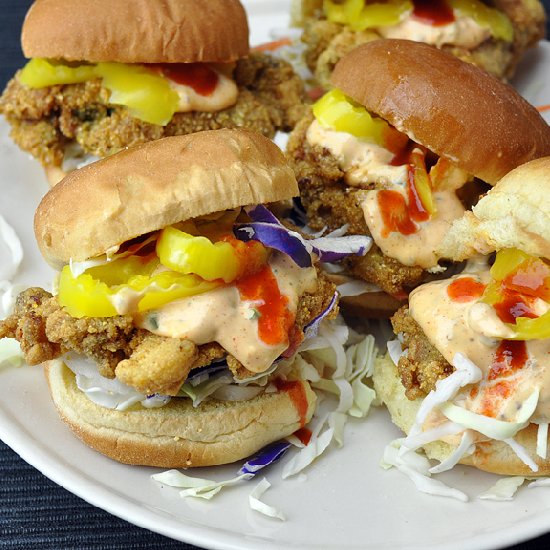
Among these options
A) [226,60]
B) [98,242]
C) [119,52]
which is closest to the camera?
[98,242]

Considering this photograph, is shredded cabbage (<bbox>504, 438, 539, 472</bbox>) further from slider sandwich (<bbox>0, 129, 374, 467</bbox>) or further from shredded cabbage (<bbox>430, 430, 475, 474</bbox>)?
slider sandwich (<bbox>0, 129, 374, 467</bbox>)

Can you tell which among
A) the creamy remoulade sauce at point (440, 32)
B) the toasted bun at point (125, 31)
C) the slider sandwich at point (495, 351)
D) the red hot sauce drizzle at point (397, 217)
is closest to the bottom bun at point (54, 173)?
the toasted bun at point (125, 31)

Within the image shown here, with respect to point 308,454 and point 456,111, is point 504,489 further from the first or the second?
point 456,111

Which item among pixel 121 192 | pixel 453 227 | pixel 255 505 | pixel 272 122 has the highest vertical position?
pixel 121 192

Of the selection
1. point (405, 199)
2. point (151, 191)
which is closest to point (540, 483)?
point (405, 199)

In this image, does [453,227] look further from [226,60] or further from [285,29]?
[285,29]

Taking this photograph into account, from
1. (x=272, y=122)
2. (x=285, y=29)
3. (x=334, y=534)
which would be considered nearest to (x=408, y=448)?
(x=334, y=534)
